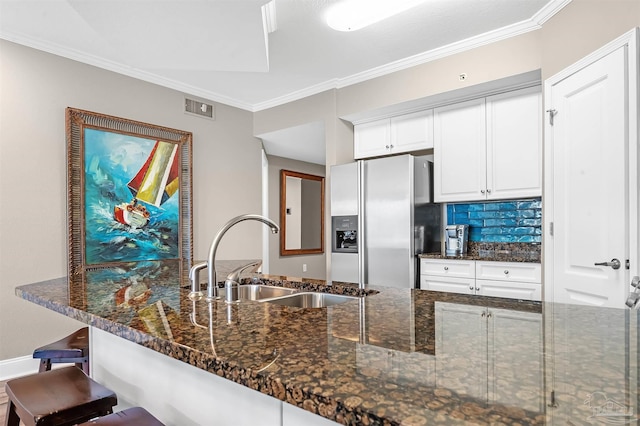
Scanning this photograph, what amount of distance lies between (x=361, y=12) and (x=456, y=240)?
6.73 feet

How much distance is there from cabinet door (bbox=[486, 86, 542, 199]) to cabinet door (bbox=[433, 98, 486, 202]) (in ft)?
0.22

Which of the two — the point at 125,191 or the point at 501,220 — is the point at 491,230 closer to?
the point at 501,220

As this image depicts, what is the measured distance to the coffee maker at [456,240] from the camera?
3.52m

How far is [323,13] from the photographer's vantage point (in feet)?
9.07

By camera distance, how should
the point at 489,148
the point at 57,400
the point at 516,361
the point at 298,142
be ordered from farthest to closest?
1. the point at 298,142
2. the point at 489,148
3. the point at 57,400
4. the point at 516,361

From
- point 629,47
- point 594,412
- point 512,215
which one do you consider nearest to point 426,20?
point 629,47

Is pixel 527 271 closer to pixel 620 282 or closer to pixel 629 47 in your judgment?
pixel 620 282

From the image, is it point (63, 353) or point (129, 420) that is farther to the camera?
point (63, 353)

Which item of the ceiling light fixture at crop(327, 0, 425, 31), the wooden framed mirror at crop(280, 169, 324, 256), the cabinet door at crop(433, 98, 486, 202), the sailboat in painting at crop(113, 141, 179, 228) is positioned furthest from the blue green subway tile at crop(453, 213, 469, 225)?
the wooden framed mirror at crop(280, 169, 324, 256)

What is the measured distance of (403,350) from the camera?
0.75 meters

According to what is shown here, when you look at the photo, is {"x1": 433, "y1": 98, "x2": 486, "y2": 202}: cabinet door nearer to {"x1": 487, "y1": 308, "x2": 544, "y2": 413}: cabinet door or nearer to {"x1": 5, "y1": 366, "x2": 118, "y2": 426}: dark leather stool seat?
{"x1": 487, "y1": 308, "x2": 544, "y2": 413}: cabinet door

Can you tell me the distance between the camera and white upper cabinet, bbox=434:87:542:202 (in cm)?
305

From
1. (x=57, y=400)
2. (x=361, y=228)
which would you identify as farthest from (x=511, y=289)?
(x=57, y=400)

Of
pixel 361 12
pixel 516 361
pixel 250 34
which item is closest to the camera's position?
pixel 516 361
